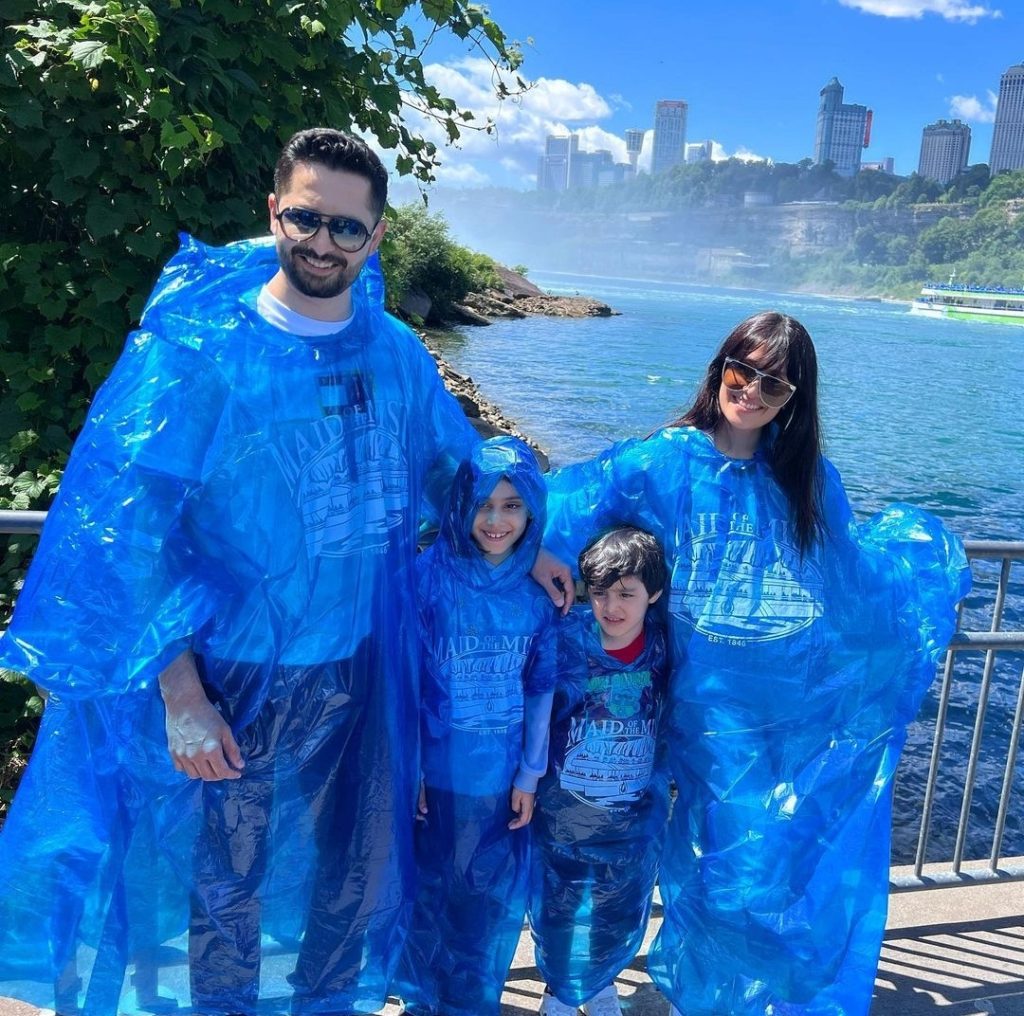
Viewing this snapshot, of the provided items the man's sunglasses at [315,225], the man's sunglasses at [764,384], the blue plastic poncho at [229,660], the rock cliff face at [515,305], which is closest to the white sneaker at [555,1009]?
the blue plastic poncho at [229,660]

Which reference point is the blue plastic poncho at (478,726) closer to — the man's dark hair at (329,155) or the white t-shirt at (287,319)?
the white t-shirt at (287,319)

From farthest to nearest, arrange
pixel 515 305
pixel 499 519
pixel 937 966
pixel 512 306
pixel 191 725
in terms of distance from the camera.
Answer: pixel 515 305 < pixel 512 306 < pixel 937 966 < pixel 499 519 < pixel 191 725

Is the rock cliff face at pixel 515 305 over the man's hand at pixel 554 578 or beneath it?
over

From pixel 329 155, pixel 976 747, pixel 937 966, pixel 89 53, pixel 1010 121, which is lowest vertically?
pixel 937 966

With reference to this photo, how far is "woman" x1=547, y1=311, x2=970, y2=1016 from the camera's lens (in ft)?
5.95

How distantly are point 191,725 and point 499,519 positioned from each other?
0.63 metres

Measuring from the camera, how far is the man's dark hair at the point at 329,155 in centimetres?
155

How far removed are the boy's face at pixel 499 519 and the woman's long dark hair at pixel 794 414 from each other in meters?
0.50

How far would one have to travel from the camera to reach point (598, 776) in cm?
185

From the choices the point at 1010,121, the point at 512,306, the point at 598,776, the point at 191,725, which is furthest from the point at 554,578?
the point at 1010,121

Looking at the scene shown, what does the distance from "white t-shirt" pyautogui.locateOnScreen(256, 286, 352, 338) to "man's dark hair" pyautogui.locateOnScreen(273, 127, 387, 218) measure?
0.59ft

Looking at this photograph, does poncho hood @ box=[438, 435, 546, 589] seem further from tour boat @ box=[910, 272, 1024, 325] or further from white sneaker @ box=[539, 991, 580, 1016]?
tour boat @ box=[910, 272, 1024, 325]

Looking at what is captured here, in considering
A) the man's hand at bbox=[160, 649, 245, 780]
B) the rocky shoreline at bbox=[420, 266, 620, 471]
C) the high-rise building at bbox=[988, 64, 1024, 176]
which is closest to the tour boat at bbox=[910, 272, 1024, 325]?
the rocky shoreline at bbox=[420, 266, 620, 471]

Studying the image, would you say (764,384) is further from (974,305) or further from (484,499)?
(974,305)
